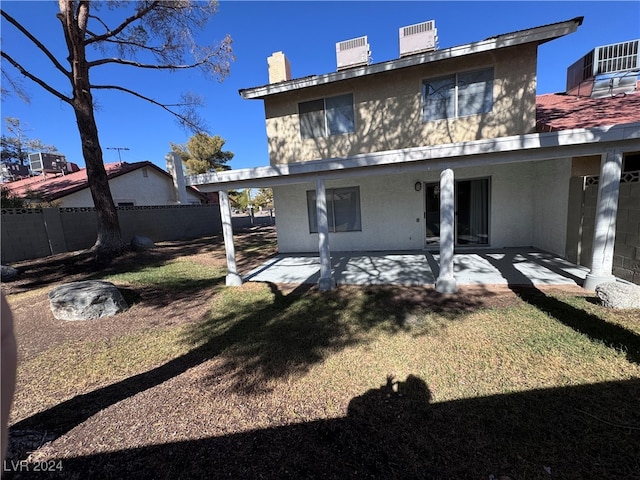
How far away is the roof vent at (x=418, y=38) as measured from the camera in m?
7.74

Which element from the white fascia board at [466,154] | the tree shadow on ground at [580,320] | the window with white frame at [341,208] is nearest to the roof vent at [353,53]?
the window with white frame at [341,208]

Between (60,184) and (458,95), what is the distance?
20493 millimetres

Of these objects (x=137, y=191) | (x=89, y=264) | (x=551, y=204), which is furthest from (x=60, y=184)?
(x=551, y=204)

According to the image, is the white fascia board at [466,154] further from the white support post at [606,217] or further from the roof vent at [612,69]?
the roof vent at [612,69]

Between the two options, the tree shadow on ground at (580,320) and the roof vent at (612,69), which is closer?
the tree shadow on ground at (580,320)

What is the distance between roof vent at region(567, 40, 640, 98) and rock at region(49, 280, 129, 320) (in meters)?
12.7

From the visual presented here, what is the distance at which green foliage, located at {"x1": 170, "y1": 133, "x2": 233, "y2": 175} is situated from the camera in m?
28.8

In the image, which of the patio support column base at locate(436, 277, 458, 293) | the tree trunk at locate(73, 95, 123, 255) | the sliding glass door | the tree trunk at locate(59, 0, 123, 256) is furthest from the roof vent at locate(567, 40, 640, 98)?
the tree trunk at locate(73, 95, 123, 255)

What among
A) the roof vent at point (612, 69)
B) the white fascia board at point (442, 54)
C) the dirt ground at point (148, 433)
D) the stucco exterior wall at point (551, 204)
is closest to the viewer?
the dirt ground at point (148, 433)

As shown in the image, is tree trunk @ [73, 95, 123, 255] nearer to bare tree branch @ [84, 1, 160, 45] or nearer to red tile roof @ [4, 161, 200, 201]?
bare tree branch @ [84, 1, 160, 45]

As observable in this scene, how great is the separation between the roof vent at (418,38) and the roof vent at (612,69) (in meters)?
4.33

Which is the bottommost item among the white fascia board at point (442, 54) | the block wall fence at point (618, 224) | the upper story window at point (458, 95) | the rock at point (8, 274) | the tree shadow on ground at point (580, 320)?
the tree shadow on ground at point (580, 320)

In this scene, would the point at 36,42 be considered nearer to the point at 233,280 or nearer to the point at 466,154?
the point at 233,280

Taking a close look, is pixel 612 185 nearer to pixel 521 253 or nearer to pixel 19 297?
pixel 521 253
